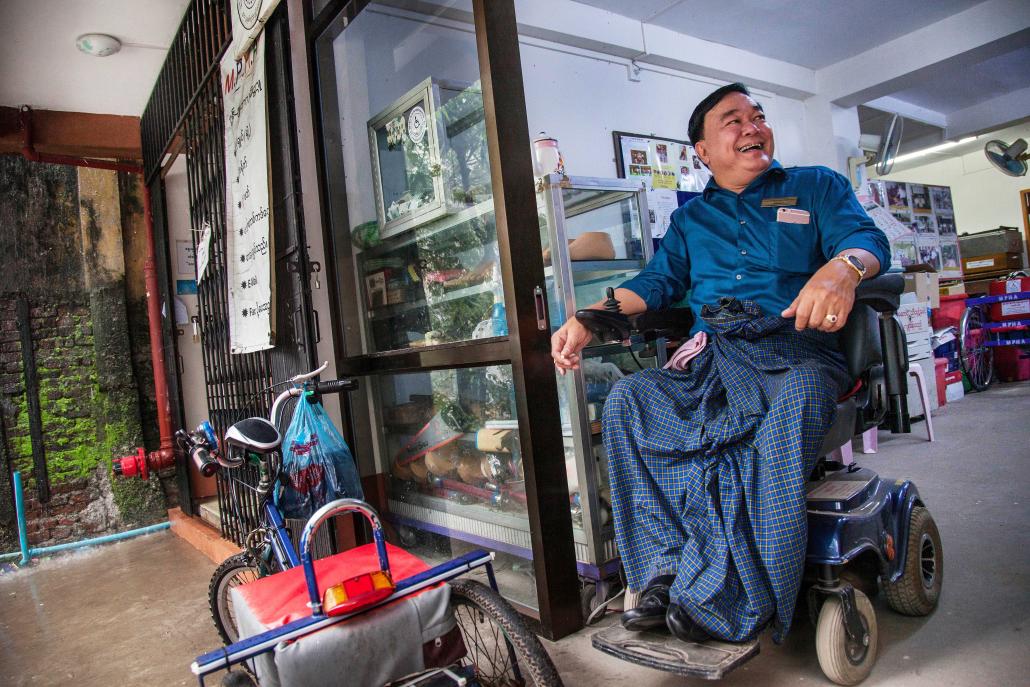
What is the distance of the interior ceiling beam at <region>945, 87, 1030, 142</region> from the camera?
7.22 meters

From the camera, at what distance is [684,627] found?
4.46ft

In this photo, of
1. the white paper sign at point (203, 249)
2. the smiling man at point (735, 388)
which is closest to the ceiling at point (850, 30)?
the white paper sign at point (203, 249)

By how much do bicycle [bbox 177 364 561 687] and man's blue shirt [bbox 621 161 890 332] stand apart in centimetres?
94

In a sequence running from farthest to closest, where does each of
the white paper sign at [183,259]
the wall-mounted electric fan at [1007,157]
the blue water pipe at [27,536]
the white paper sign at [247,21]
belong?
the wall-mounted electric fan at [1007,157]
the white paper sign at [183,259]
the blue water pipe at [27,536]
the white paper sign at [247,21]

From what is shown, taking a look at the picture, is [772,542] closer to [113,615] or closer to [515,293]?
[515,293]

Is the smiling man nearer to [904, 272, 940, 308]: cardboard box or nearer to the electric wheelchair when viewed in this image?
the electric wheelchair

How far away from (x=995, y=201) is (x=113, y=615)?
13179mm

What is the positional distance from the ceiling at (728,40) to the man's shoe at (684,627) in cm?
354

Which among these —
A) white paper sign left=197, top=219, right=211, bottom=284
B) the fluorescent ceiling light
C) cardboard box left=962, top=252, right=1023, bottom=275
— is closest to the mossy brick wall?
white paper sign left=197, top=219, right=211, bottom=284

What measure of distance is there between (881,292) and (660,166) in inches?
137

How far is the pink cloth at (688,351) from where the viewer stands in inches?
67.6

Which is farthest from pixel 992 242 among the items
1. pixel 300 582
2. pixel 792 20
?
pixel 300 582

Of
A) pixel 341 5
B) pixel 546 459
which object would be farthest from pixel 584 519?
pixel 341 5

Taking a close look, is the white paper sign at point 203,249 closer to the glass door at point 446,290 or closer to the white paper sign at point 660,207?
the glass door at point 446,290
